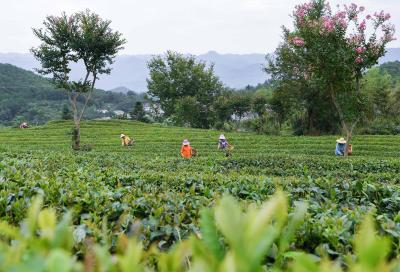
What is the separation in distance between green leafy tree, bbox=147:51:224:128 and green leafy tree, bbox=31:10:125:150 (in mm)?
31593

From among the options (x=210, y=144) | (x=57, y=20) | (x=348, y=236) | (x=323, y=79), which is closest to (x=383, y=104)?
(x=210, y=144)

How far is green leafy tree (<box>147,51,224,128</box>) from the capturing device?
181 ft

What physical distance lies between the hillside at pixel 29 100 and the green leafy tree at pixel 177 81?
26.2 meters

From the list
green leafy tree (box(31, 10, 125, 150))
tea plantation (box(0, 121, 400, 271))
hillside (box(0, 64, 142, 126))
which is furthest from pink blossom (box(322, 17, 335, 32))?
hillside (box(0, 64, 142, 126))

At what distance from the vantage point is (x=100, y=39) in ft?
72.0

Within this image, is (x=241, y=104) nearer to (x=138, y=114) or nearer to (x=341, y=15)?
(x=138, y=114)

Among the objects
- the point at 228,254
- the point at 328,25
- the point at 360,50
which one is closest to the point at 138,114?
the point at 328,25

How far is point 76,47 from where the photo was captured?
70.7 ft

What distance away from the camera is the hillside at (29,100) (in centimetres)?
7681

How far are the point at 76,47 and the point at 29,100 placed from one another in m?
70.1

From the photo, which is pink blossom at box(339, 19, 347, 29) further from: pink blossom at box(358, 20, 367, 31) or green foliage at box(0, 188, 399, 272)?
green foliage at box(0, 188, 399, 272)

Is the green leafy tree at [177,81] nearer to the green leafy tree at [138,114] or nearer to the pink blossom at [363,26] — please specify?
the green leafy tree at [138,114]

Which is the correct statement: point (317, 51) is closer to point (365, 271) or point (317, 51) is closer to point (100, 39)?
point (100, 39)

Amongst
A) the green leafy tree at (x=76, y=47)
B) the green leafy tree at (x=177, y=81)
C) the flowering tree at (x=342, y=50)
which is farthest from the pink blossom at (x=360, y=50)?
the green leafy tree at (x=177, y=81)
